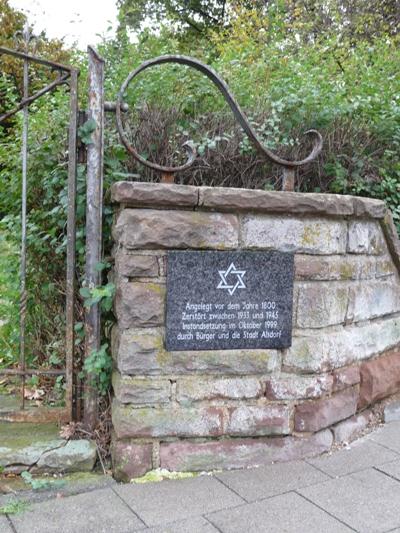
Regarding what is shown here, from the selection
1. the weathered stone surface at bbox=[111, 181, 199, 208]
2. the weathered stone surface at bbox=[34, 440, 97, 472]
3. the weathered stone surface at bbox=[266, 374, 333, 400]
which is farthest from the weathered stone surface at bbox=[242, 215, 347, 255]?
the weathered stone surface at bbox=[34, 440, 97, 472]

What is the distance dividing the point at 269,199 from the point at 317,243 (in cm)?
39

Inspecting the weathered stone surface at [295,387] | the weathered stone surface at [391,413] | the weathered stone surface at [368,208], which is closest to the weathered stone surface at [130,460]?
the weathered stone surface at [295,387]

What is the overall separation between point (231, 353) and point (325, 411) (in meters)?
0.66

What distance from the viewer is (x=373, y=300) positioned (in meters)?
3.21

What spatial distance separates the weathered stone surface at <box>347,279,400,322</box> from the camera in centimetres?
302

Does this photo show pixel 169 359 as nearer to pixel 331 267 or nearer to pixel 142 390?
pixel 142 390

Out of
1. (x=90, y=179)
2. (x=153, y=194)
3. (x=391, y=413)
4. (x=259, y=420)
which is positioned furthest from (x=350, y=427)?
(x=90, y=179)

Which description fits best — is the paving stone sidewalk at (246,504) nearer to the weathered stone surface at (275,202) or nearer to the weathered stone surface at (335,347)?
the weathered stone surface at (335,347)

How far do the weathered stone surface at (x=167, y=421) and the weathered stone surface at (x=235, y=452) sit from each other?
7cm

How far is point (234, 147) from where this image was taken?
3.07m

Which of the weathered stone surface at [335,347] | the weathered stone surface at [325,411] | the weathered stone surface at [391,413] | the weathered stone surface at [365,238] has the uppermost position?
the weathered stone surface at [365,238]

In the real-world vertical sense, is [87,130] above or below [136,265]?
above

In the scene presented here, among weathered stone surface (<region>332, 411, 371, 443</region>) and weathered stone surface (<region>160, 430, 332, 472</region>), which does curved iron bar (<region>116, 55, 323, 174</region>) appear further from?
weathered stone surface (<region>332, 411, 371, 443</region>)

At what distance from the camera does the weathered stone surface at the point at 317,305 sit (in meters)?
2.74
